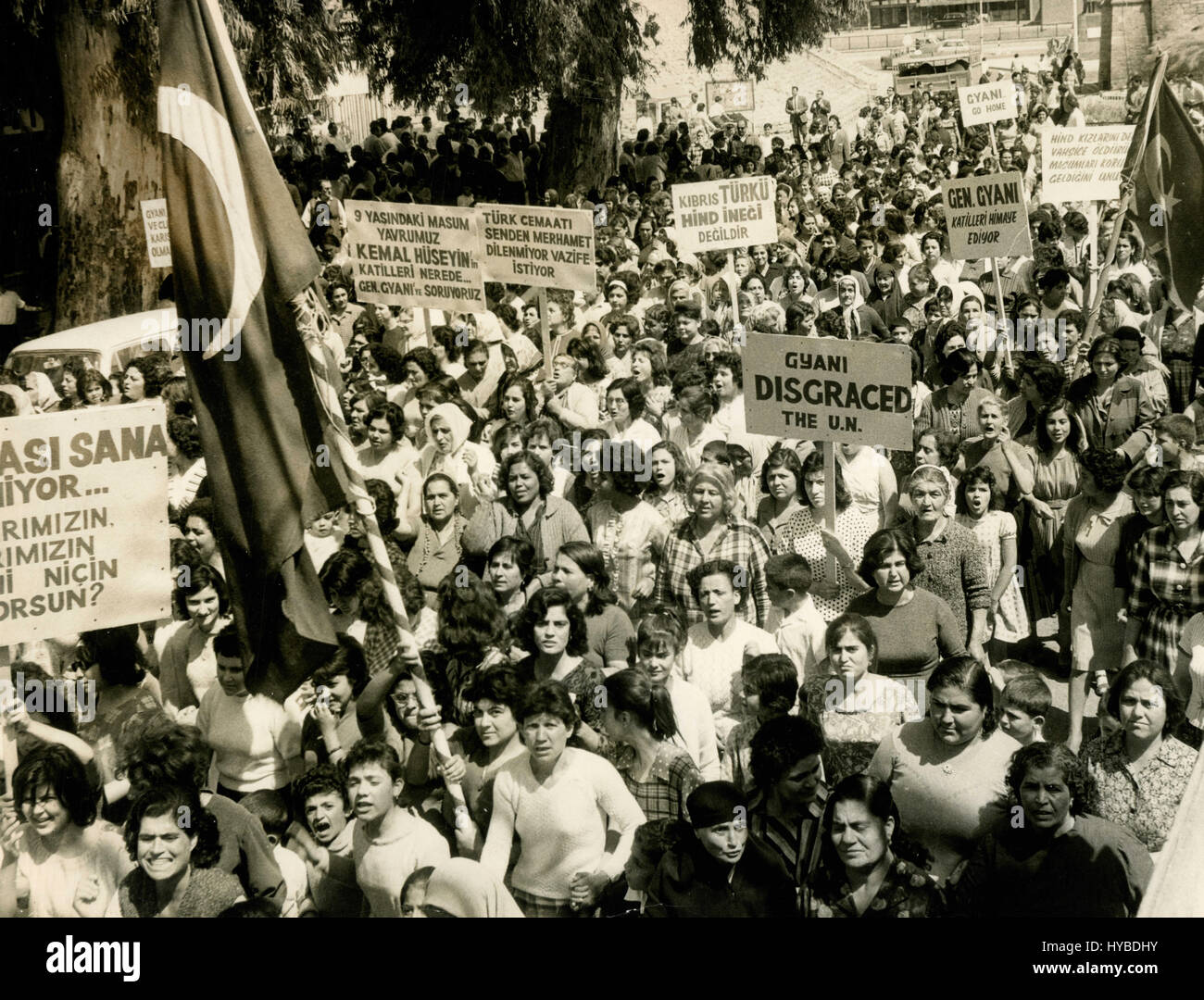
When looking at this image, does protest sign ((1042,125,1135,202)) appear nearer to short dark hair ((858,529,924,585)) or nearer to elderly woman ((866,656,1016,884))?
short dark hair ((858,529,924,585))

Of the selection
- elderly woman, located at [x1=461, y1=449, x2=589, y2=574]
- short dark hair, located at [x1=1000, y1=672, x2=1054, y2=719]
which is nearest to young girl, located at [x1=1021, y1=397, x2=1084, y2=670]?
elderly woman, located at [x1=461, y1=449, x2=589, y2=574]

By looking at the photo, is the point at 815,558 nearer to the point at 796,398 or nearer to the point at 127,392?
the point at 796,398

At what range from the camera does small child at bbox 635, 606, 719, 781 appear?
18.1 feet

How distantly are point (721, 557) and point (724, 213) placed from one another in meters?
7.34

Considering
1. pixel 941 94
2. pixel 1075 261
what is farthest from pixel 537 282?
pixel 941 94

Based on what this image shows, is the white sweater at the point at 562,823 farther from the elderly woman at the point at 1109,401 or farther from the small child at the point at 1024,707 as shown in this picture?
the elderly woman at the point at 1109,401

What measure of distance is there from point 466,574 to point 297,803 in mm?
1613

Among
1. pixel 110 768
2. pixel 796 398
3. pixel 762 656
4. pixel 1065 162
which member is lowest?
pixel 110 768

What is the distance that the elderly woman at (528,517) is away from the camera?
7.57 metres

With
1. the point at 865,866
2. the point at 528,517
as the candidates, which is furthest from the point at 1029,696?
the point at 528,517

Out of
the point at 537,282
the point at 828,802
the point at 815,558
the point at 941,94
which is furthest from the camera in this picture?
the point at 941,94

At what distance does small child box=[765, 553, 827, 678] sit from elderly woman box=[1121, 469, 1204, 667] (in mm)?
1294

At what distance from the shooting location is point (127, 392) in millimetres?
9891

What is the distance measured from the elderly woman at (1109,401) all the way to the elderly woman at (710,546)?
9.38 ft
